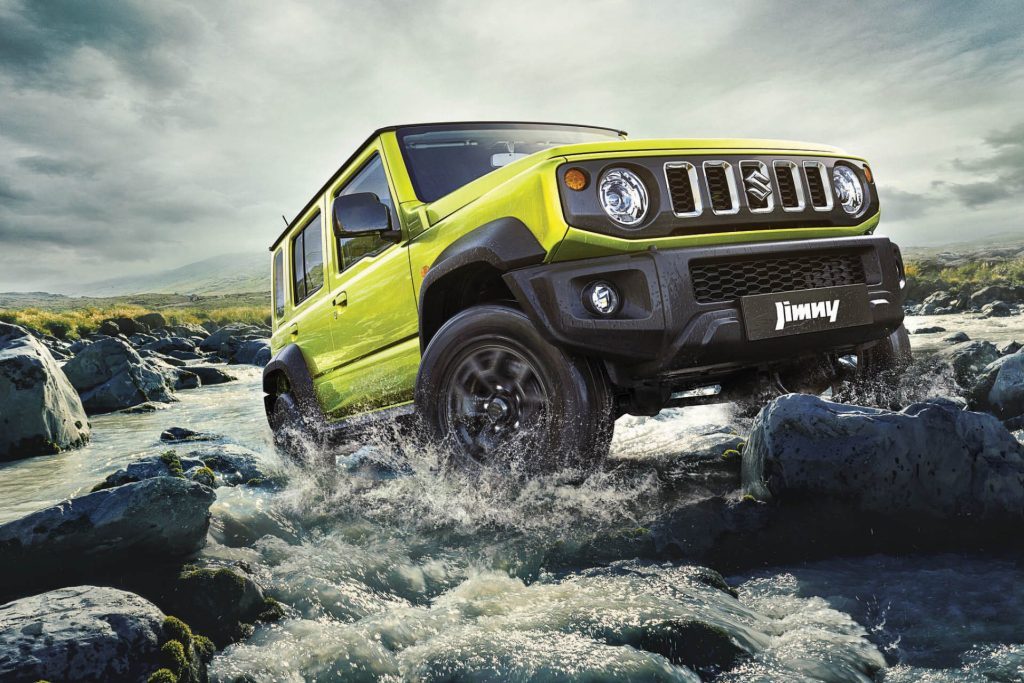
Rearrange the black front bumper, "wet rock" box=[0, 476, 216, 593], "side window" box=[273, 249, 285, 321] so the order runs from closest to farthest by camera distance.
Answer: "wet rock" box=[0, 476, 216, 593] < the black front bumper < "side window" box=[273, 249, 285, 321]

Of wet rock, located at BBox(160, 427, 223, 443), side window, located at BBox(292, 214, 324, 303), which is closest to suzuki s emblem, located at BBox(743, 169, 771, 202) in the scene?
side window, located at BBox(292, 214, 324, 303)

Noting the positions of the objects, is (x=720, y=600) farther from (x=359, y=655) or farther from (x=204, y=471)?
(x=204, y=471)

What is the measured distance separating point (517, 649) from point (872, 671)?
94cm

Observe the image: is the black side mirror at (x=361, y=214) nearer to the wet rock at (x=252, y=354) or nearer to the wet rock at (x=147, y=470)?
the wet rock at (x=147, y=470)

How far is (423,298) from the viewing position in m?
3.63

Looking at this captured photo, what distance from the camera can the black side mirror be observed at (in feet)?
12.8

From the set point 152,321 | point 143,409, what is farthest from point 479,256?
point 152,321

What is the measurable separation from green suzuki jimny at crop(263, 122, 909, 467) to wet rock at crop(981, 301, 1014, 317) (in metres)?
13.6

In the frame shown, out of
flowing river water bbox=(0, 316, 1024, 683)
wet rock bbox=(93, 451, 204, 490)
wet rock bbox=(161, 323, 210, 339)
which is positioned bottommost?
flowing river water bbox=(0, 316, 1024, 683)

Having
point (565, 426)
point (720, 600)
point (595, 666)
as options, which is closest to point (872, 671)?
point (720, 600)

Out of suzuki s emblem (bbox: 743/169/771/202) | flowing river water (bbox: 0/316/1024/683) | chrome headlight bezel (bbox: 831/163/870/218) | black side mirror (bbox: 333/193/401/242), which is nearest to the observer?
flowing river water (bbox: 0/316/1024/683)

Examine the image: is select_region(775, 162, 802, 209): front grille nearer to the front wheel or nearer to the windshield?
the front wheel

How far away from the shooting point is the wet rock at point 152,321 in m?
30.7

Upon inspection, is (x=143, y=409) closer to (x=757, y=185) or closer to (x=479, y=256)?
(x=479, y=256)
